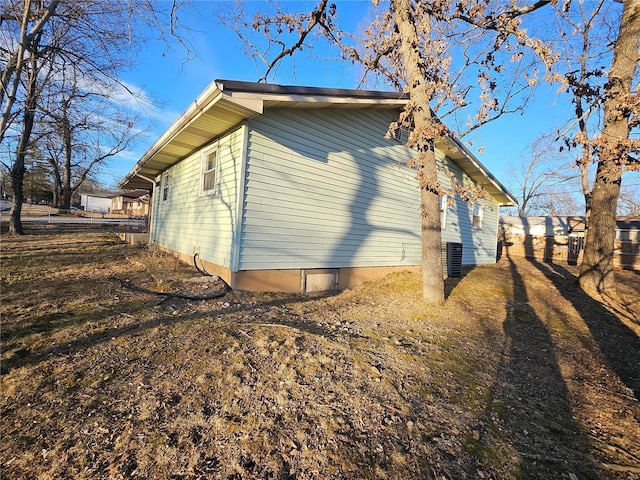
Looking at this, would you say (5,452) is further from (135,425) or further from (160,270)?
(160,270)

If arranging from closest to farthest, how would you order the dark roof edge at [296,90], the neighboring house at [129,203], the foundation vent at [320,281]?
the dark roof edge at [296,90], the foundation vent at [320,281], the neighboring house at [129,203]

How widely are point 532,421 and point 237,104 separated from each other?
17.0ft

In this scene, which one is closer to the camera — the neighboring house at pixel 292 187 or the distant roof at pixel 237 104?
the distant roof at pixel 237 104

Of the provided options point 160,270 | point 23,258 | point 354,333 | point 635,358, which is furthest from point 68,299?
point 635,358

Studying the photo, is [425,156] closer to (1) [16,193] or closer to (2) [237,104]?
(2) [237,104]

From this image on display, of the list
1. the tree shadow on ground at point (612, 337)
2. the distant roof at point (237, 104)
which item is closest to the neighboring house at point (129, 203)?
the distant roof at point (237, 104)

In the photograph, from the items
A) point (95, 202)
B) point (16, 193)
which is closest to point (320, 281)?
point (16, 193)

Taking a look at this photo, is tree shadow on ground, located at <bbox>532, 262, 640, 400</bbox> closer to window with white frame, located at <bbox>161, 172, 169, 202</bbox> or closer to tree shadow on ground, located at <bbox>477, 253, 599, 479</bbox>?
tree shadow on ground, located at <bbox>477, 253, 599, 479</bbox>

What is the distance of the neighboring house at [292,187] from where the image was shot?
5508 mm

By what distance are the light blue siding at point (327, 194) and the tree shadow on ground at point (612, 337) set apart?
398cm

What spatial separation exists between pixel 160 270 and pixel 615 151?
8.56 m

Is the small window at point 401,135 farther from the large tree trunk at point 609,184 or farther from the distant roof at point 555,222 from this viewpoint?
the distant roof at point 555,222

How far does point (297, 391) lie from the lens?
100 inches

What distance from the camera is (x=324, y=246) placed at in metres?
6.77
